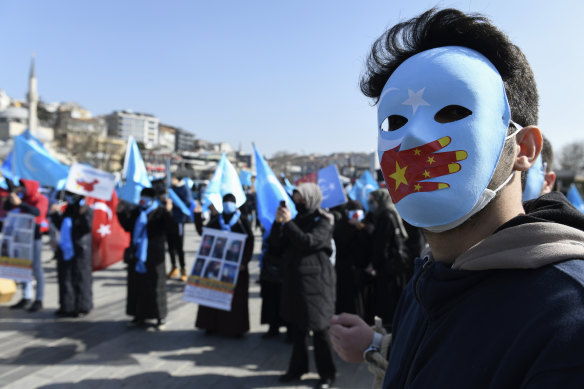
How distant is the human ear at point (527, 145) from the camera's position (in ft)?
3.39

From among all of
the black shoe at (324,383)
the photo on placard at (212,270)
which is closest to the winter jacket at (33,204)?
the photo on placard at (212,270)

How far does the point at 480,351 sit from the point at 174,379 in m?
4.15

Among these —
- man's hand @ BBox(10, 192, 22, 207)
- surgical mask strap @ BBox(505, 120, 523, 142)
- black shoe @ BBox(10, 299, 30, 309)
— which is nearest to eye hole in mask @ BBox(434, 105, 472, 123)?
surgical mask strap @ BBox(505, 120, 523, 142)

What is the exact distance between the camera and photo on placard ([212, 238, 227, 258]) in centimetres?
529

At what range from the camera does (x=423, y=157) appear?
1009mm

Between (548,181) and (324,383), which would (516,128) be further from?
(324,383)

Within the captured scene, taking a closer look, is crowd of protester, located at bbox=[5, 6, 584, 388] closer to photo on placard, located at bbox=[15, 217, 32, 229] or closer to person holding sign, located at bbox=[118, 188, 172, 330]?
person holding sign, located at bbox=[118, 188, 172, 330]

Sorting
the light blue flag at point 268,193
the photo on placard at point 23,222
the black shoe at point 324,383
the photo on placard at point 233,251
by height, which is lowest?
the black shoe at point 324,383

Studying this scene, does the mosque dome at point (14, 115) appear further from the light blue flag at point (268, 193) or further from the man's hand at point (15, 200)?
the light blue flag at point (268, 193)

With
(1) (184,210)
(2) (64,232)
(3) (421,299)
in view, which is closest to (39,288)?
(2) (64,232)

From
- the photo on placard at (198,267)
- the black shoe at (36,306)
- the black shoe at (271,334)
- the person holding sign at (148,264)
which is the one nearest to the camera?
the photo on placard at (198,267)

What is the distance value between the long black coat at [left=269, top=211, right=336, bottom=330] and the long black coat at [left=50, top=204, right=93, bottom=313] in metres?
3.56

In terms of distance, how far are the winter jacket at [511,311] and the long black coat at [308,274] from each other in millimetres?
3048

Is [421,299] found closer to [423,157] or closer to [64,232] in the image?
[423,157]
